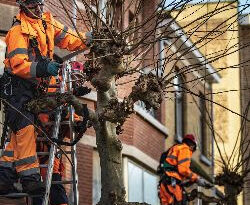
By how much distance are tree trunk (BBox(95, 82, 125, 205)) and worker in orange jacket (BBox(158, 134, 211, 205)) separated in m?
5.87

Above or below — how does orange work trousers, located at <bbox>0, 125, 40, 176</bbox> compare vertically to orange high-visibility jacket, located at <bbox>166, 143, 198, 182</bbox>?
below

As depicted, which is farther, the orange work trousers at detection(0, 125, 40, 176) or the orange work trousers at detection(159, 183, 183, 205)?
the orange work trousers at detection(159, 183, 183, 205)

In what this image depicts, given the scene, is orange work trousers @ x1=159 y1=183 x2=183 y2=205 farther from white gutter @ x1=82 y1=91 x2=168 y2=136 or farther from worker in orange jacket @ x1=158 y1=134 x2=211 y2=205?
white gutter @ x1=82 y1=91 x2=168 y2=136

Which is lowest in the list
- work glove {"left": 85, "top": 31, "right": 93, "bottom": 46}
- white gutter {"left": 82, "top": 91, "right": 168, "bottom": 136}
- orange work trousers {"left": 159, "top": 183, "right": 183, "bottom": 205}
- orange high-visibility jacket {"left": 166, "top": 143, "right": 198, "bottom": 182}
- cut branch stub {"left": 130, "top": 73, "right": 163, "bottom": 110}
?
orange work trousers {"left": 159, "top": 183, "right": 183, "bottom": 205}

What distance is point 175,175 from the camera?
627 inches

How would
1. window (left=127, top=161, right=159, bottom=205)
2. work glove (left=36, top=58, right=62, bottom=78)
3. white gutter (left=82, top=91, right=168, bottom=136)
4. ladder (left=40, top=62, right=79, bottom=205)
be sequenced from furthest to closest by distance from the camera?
white gutter (left=82, top=91, right=168, bottom=136) → window (left=127, top=161, right=159, bottom=205) → work glove (left=36, top=58, right=62, bottom=78) → ladder (left=40, top=62, right=79, bottom=205)

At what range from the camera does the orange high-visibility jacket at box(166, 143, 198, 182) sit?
15750 millimetres

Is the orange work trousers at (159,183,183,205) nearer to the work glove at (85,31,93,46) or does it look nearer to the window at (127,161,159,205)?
the window at (127,161,159,205)

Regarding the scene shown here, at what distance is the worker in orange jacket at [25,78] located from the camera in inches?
408

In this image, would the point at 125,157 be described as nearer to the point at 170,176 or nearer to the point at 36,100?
the point at 170,176

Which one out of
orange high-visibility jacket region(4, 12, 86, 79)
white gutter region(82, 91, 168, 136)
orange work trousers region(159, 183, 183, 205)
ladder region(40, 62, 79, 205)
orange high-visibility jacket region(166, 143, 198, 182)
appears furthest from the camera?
white gutter region(82, 91, 168, 136)

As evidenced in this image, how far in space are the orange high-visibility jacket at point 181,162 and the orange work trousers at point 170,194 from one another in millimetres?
211

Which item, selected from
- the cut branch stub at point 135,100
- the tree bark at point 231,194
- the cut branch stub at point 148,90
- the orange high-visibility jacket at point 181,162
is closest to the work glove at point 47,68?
the cut branch stub at point 135,100

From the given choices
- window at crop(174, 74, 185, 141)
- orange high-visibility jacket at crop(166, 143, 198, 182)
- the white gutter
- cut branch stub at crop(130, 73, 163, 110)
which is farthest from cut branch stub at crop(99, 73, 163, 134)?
window at crop(174, 74, 185, 141)
